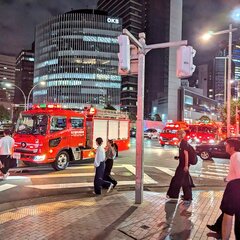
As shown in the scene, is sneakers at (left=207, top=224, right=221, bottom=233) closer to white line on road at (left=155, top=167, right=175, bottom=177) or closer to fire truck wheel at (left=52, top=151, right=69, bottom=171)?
white line on road at (left=155, top=167, right=175, bottom=177)

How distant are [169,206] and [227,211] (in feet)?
9.83

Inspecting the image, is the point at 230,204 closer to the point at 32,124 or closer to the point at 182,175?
the point at 182,175

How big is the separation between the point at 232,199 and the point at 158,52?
5034 inches

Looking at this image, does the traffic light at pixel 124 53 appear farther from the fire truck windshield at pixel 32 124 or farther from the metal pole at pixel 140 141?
the fire truck windshield at pixel 32 124

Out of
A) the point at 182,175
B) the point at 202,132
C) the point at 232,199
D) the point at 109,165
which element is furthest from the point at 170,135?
the point at 232,199

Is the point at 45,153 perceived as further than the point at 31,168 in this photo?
No

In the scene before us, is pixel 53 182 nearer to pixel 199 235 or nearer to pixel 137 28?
pixel 199 235

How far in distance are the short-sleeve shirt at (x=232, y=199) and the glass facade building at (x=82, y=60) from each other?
11037cm

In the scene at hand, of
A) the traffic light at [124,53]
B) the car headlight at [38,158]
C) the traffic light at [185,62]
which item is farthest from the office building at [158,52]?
the traffic light at [124,53]

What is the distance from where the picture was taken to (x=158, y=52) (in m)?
129

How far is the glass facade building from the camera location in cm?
11525

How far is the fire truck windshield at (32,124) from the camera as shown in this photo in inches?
534

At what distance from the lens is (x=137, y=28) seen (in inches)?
5969

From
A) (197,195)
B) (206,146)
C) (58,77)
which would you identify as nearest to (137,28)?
(58,77)
